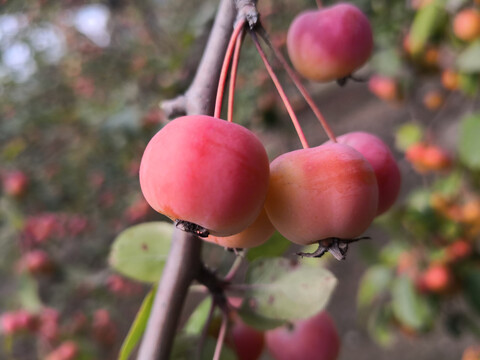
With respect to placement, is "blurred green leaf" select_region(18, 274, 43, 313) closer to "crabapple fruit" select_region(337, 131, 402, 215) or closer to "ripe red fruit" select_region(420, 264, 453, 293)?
"ripe red fruit" select_region(420, 264, 453, 293)

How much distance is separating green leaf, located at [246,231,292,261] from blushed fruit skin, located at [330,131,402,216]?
0.59 ft

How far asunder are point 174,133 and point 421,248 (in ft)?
3.90

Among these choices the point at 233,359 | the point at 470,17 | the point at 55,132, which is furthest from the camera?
the point at 55,132

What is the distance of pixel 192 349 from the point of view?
1.77ft

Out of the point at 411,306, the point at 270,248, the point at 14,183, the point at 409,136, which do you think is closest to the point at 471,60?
the point at 409,136

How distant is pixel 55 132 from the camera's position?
6.52 ft

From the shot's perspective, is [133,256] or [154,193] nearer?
[154,193]

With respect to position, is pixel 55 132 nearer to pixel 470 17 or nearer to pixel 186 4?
pixel 186 4

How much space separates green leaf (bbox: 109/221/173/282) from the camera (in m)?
0.59

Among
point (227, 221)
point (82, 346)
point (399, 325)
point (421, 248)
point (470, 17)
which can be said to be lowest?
point (399, 325)

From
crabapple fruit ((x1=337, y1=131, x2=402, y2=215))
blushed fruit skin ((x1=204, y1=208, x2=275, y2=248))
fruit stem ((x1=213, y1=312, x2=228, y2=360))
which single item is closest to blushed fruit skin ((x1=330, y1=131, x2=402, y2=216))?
crabapple fruit ((x1=337, y1=131, x2=402, y2=215))

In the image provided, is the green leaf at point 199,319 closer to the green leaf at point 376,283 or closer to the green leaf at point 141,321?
the green leaf at point 141,321

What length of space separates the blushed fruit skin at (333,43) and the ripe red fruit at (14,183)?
144 cm

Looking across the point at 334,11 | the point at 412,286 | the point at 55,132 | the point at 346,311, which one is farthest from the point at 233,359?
the point at 346,311
